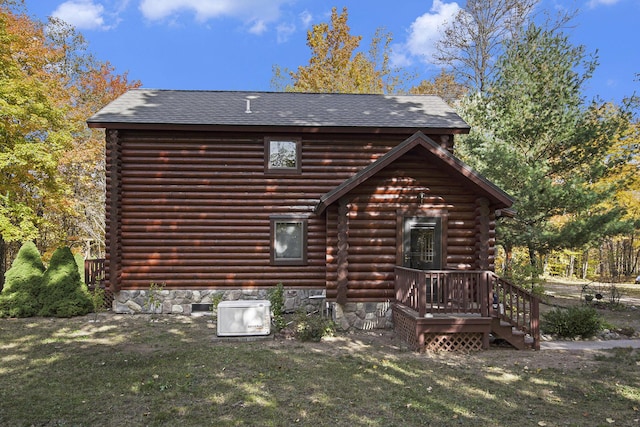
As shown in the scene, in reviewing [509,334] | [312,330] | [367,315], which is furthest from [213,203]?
[509,334]

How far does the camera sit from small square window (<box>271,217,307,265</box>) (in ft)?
42.3

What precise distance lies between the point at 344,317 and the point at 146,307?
6049 mm

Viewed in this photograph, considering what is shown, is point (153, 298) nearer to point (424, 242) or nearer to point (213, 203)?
point (213, 203)

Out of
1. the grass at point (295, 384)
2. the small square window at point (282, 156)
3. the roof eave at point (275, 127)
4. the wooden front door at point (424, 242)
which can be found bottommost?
the grass at point (295, 384)

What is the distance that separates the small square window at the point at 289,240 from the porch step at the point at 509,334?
223 inches

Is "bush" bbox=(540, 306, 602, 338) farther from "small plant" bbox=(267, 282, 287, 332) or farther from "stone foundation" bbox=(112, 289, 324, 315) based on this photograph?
"small plant" bbox=(267, 282, 287, 332)

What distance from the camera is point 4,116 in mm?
14969

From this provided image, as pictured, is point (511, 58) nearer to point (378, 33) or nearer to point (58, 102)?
point (378, 33)

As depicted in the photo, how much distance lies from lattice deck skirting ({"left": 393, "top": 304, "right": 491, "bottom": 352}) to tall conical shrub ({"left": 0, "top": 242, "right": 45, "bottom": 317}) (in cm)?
1079

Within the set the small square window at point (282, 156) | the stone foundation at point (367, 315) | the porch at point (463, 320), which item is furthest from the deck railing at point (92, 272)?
the porch at point (463, 320)

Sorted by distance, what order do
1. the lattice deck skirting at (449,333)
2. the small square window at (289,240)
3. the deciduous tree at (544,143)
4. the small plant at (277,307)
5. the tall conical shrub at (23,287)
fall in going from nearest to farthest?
the lattice deck skirting at (449,333) < the small plant at (277,307) < the tall conical shrub at (23,287) < the small square window at (289,240) < the deciduous tree at (544,143)

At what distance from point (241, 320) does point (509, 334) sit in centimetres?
605

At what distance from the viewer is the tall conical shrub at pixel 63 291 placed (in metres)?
12.2

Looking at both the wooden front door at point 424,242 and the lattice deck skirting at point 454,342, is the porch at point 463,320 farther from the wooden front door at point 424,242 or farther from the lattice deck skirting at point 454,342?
the wooden front door at point 424,242
